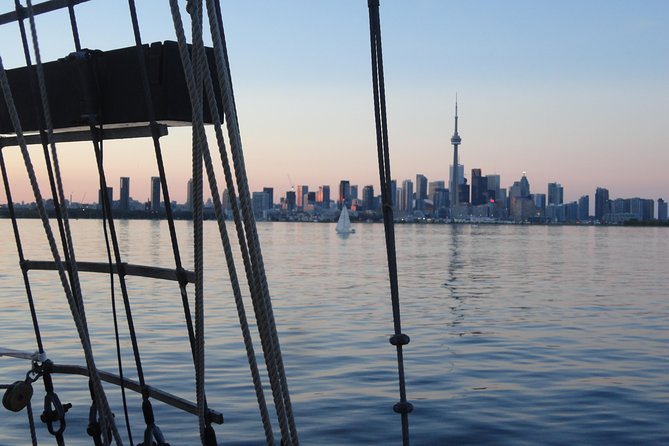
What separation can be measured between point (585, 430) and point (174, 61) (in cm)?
1392

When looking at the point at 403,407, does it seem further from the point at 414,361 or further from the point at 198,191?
the point at 414,361

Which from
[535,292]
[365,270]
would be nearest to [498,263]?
[365,270]

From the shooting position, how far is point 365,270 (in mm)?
73125

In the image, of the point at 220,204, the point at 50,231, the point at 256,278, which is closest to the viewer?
the point at 256,278

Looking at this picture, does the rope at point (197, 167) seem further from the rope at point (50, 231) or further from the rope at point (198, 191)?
the rope at point (50, 231)

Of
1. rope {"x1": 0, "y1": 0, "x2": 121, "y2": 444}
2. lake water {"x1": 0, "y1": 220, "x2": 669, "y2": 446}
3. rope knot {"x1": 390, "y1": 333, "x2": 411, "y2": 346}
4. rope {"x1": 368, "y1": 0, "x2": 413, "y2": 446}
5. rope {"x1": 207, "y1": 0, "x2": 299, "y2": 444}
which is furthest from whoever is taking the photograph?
lake water {"x1": 0, "y1": 220, "x2": 669, "y2": 446}

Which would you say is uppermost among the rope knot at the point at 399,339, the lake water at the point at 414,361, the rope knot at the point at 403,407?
the rope knot at the point at 399,339

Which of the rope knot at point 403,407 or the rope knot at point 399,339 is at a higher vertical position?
the rope knot at point 399,339

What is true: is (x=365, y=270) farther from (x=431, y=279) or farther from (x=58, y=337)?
(x=58, y=337)

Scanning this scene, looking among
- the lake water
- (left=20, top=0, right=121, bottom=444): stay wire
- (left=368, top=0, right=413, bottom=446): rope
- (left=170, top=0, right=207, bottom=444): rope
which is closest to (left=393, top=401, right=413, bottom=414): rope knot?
(left=368, top=0, right=413, bottom=446): rope

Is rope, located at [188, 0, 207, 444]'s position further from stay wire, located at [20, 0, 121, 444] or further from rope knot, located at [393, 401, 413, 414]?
rope knot, located at [393, 401, 413, 414]

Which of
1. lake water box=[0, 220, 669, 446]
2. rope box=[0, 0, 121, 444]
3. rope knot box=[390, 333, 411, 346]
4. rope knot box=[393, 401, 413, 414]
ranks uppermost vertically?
rope box=[0, 0, 121, 444]

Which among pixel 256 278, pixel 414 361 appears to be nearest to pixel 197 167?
pixel 256 278

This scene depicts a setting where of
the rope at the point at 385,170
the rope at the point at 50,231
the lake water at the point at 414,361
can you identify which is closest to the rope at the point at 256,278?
the rope at the point at 385,170
